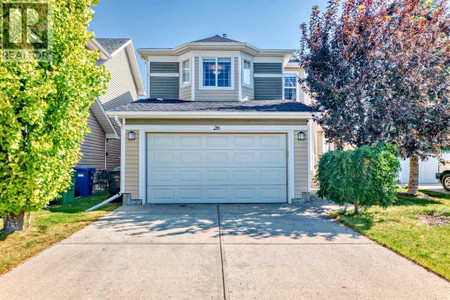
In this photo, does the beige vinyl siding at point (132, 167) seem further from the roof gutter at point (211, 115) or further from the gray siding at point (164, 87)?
the gray siding at point (164, 87)

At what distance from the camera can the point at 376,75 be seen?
7145 millimetres

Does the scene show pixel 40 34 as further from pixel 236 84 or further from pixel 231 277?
pixel 236 84

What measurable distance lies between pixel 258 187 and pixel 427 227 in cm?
420

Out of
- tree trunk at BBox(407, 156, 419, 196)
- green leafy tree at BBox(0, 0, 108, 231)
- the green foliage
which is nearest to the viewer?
green leafy tree at BBox(0, 0, 108, 231)

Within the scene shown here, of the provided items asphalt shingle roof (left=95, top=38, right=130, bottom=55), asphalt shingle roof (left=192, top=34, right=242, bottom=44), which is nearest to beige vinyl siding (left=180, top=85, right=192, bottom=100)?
asphalt shingle roof (left=192, top=34, right=242, bottom=44)

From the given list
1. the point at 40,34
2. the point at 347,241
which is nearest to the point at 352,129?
the point at 347,241

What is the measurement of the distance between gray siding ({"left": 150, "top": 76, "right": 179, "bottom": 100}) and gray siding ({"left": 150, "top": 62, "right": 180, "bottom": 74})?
0.32 metres

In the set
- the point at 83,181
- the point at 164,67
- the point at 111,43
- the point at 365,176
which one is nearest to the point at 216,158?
the point at 365,176

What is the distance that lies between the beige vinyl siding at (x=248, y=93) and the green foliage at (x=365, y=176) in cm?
565

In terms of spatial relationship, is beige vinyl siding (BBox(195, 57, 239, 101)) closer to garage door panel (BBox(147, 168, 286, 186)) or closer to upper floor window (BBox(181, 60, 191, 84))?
upper floor window (BBox(181, 60, 191, 84))

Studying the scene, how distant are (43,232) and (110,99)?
9694 millimetres

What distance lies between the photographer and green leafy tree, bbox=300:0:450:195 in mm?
6965

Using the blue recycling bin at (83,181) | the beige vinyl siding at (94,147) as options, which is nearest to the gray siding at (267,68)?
the beige vinyl siding at (94,147)

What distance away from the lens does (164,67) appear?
37.5 feet
